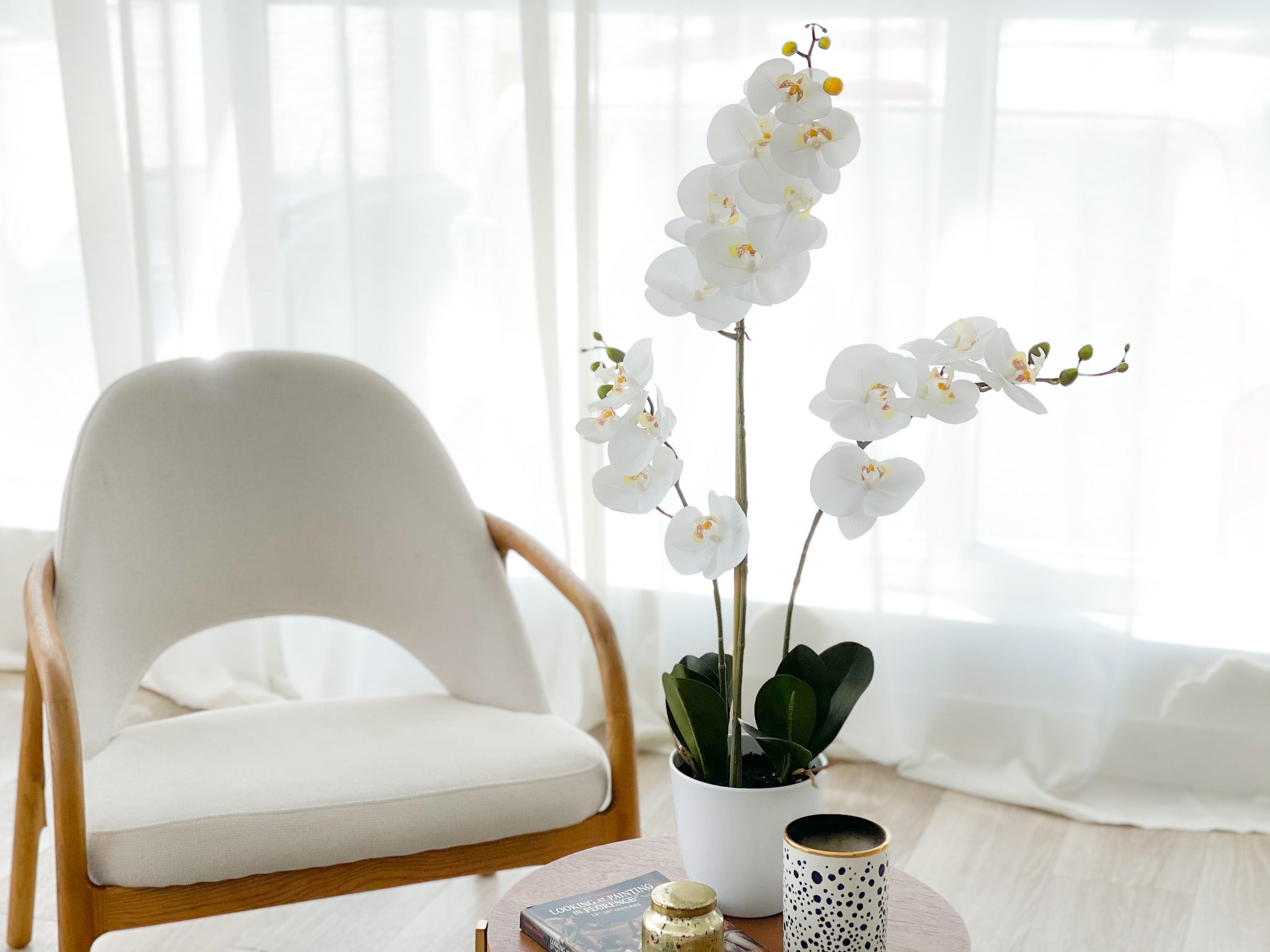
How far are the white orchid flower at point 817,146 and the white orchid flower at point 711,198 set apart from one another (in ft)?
0.17

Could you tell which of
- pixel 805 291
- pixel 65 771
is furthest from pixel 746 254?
pixel 805 291

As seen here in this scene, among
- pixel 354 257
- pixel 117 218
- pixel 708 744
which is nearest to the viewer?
pixel 708 744

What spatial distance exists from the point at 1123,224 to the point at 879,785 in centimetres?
113

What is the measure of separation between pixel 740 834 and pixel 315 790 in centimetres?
59

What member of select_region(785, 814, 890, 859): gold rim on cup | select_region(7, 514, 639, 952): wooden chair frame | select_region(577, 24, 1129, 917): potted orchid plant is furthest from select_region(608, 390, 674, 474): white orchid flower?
select_region(7, 514, 639, 952): wooden chair frame

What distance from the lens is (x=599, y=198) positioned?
8.37ft

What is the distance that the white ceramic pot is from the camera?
118 cm

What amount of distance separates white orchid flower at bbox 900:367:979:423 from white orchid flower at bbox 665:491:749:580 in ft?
0.56

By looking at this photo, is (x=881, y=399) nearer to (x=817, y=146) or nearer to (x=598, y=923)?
(x=817, y=146)

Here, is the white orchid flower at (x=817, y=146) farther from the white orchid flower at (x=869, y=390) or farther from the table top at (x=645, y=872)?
the table top at (x=645, y=872)

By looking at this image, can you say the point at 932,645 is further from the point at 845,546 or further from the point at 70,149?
the point at 70,149

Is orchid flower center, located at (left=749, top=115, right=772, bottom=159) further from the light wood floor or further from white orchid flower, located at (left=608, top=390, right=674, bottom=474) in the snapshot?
the light wood floor

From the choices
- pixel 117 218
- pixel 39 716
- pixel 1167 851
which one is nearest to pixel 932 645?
pixel 1167 851

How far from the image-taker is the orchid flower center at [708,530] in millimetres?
1096
